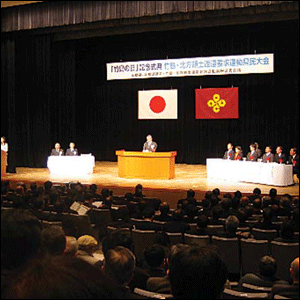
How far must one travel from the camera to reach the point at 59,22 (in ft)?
35.4

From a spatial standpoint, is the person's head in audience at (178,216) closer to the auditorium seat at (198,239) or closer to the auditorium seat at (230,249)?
the auditorium seat at (198,239)

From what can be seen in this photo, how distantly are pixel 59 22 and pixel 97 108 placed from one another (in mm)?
4848

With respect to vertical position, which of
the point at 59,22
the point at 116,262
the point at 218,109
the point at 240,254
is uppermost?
the point at 59,22

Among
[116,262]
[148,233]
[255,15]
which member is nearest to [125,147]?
[255,15]

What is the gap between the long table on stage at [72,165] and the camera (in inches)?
457

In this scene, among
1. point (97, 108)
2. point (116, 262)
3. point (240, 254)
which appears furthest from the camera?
point (97, 108)

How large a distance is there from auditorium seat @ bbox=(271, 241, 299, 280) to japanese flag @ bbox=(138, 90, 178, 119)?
10.0 meters

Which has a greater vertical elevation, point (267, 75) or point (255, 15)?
point (255, 15)

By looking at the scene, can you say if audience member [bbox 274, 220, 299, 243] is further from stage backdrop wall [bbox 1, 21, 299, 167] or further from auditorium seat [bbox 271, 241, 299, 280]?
stage backdrop wall [bbox 1, 21, 299, 167]

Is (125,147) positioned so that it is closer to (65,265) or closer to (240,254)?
(240,254)

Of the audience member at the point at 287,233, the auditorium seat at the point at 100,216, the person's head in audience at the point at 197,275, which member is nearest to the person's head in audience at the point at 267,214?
the audience member at the point at 287,233

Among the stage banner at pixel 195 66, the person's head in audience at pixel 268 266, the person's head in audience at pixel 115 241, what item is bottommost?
the person's head in audience at pixel 268 266

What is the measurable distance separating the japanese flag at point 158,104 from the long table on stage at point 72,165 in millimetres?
3036

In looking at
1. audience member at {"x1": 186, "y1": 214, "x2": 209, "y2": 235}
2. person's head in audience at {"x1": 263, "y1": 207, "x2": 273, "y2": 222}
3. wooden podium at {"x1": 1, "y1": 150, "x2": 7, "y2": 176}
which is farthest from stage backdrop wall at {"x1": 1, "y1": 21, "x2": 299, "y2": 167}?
audience member at {"x1": 186, "y1": 214, "x2": 209, "y2": 235}
